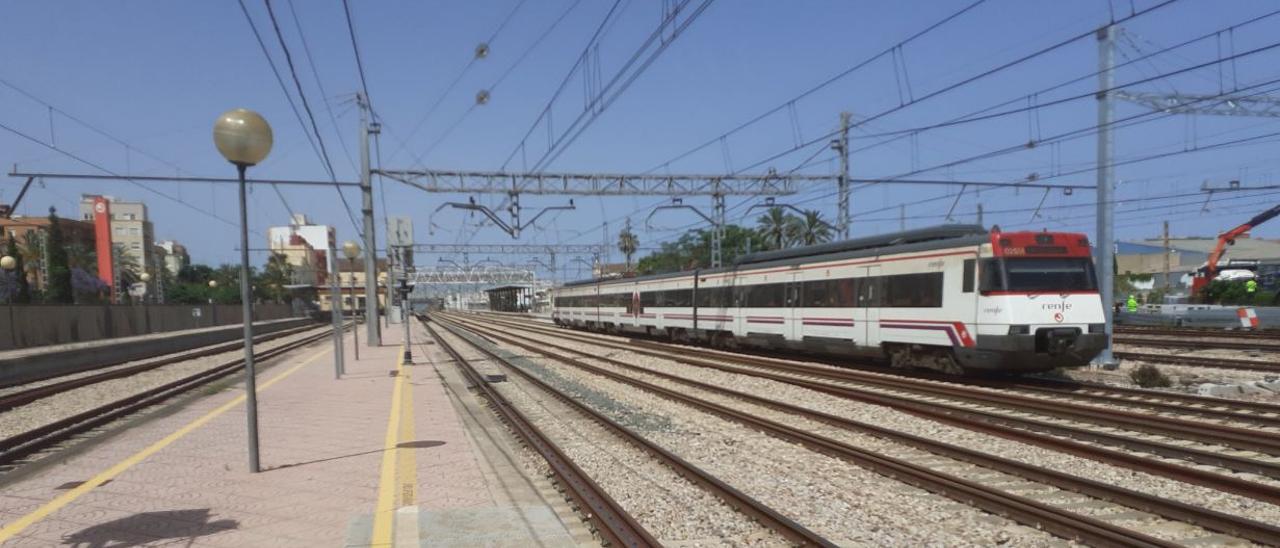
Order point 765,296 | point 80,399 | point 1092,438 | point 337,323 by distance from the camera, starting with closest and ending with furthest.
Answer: point 1092,438, point 80,399, point 337,323, point 765,296

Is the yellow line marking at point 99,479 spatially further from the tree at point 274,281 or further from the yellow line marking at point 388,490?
the tree at point 274,281

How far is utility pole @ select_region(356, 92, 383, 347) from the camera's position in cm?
2736

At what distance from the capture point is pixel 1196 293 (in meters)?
40.1

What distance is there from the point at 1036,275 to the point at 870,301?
3447 mm

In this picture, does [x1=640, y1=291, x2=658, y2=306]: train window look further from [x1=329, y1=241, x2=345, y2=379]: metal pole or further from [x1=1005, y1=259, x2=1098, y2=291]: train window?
[x1=1005, y1=259, x2=1098, y2=291]: train window

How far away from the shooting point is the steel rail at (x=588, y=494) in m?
5.59

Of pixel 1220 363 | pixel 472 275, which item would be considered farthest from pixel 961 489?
pixel 472 275

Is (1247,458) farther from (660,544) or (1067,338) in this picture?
(660,544)

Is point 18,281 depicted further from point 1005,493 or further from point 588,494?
point 1005,493

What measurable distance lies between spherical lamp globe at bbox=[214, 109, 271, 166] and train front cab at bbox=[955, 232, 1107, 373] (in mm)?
10720

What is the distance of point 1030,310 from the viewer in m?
12.5

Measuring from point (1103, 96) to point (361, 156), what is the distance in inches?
923

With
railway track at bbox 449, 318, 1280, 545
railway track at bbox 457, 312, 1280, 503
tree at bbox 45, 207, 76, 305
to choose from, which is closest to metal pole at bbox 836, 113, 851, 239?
railway track at bbox 457, 312, 1280, 503

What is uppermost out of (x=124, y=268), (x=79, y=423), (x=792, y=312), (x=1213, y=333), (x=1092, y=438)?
(x=124, y=268)
